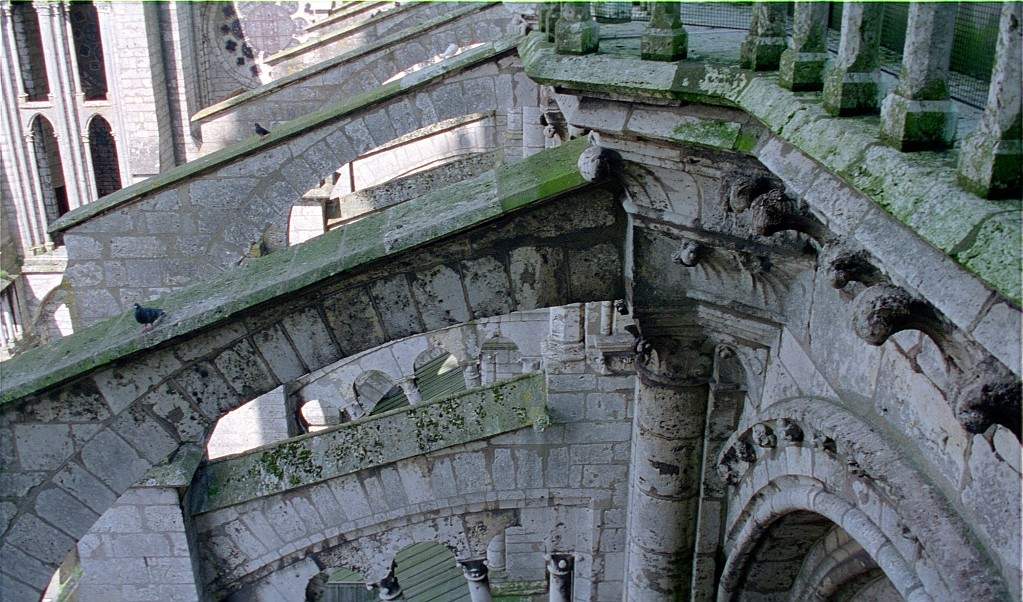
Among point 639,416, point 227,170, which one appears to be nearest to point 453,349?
point 227,170

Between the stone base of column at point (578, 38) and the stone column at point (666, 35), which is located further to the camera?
the stone base of column at point (578, 38)

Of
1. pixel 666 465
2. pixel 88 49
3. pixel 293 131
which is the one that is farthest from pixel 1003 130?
pixel 88 49

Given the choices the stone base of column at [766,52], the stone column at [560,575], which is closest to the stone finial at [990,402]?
the stone base of column at [766,52]

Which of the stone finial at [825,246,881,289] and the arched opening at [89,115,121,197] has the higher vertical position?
the arched opening at [89,115,121,197]

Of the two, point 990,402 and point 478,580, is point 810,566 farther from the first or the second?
point 478,580

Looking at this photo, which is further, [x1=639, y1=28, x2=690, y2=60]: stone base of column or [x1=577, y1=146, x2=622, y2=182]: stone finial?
[x1=577, y1=146, x2=622, y2=182]: stone finial

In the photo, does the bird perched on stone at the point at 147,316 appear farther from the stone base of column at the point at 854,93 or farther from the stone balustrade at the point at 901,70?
the stone base of column at the point at 854,93

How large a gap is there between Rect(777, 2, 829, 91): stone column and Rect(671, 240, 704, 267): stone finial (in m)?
0.86

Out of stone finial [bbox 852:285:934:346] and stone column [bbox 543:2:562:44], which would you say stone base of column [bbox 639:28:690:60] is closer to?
stone column [bbox 543:2:562:44]

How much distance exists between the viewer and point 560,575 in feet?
19.1

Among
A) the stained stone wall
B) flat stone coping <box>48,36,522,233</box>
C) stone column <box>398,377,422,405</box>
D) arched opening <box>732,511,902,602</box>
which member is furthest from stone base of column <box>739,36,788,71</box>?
the stained stone wall

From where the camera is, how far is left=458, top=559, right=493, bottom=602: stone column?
237 inches

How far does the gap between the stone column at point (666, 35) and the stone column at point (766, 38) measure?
23 cm

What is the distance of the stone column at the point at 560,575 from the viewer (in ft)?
18.5
